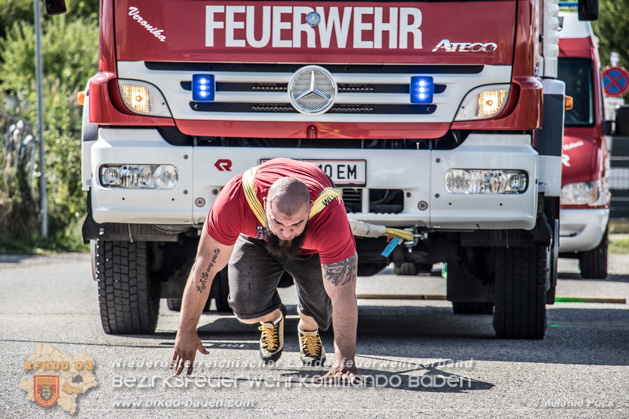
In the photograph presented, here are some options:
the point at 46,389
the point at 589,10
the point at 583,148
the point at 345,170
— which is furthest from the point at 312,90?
the point at 583,148

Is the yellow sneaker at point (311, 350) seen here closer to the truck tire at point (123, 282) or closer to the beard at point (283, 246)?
the beard at point (283, 246)

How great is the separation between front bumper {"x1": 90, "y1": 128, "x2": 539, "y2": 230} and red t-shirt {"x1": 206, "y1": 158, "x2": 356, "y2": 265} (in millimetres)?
1510

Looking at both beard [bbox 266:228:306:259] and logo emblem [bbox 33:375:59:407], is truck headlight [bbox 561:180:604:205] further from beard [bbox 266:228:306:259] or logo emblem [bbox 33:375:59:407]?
logo emblem [bbox 33:375:59:407]

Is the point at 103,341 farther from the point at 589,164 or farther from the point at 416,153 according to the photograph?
the point at 589,164

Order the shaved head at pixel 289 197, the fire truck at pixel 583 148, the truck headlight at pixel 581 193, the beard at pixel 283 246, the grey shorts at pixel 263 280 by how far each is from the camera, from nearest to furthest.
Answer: the shaved head at pixel 289 197
the beard at pixel 283 246
the grey shorts at pixel 263 280
the fire truck at pixel 583 148
the truck headlight at pixel 581 193

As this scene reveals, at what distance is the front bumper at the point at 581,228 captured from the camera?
12648 mm

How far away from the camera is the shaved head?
511 cm

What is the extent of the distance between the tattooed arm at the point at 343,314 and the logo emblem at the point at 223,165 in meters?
1.76

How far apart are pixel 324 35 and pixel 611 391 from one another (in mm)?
Result: 2810

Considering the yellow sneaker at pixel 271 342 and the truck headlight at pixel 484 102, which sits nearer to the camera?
the yellow sneaker at pixel 271 342

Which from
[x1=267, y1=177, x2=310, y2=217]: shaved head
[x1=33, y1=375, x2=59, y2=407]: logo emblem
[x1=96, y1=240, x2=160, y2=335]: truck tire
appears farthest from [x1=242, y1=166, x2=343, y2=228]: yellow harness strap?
[x1=96, y1=240, x2=160, y2=335]: truck tire

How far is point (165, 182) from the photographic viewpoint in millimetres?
7207

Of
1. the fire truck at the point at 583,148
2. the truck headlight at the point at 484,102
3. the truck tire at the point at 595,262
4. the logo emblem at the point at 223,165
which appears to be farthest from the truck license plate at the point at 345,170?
the truck tire at the point at 595,262

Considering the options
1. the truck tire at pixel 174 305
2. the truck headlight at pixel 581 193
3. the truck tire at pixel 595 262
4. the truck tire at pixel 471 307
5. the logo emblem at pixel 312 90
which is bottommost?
the truck tire at pixel 595 262
